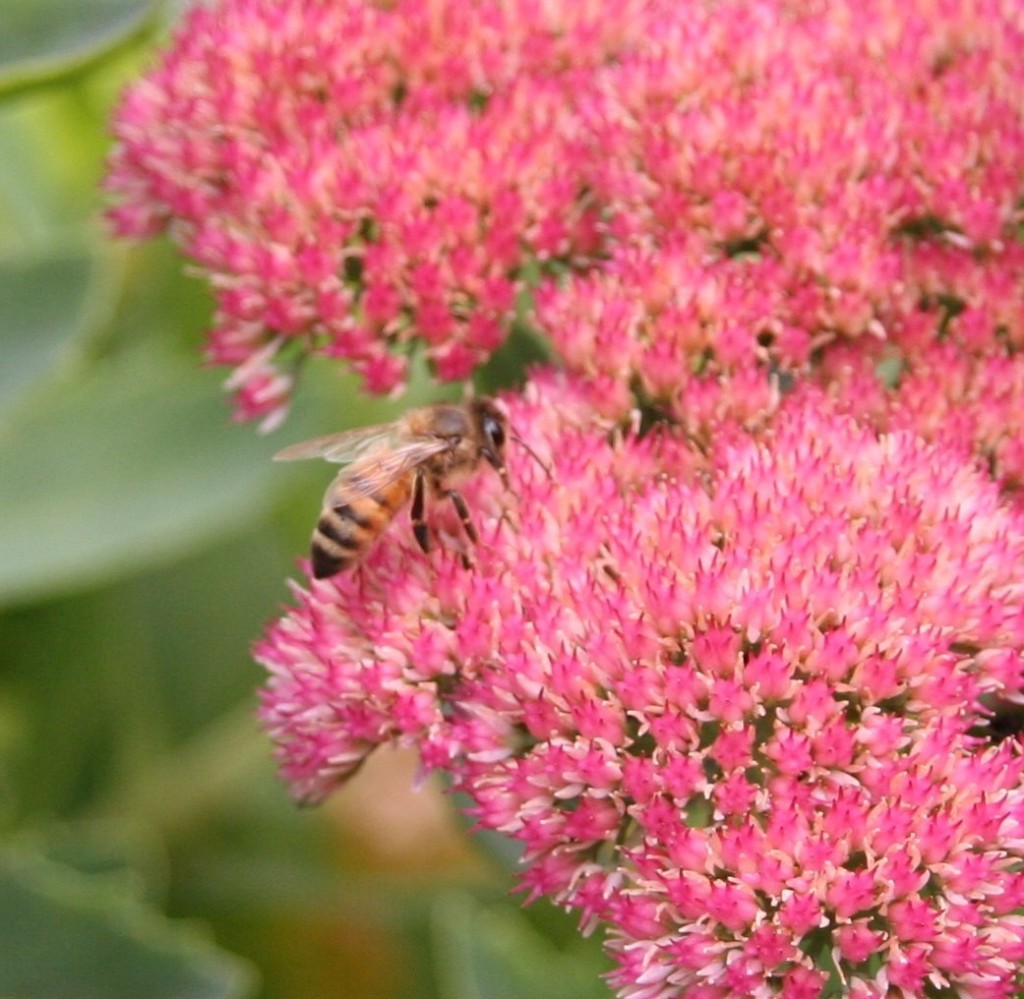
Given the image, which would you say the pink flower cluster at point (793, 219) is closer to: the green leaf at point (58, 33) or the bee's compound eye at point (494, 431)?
the bee's compound eye at point (494, 431)

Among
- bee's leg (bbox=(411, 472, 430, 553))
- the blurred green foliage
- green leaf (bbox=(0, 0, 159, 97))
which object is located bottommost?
the blurred green foliage

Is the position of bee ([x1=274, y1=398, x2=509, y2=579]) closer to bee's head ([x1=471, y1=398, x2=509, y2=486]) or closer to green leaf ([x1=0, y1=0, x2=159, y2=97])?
bee's head ([x1=471, y1=398, x2=509, y2=486])

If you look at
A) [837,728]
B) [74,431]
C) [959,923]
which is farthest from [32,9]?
[959,923]

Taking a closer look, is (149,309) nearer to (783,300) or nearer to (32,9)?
(32,9)

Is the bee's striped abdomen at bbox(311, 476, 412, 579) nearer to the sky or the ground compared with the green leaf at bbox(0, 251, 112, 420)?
nearer to the sky

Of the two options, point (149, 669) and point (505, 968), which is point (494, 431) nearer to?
point (505, 968)

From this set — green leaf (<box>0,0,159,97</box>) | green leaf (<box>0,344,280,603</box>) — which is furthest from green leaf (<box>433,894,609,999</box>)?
green leaf (<box>0,0,159,97</box>)

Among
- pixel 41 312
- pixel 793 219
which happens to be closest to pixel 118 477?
pixel 41 312
